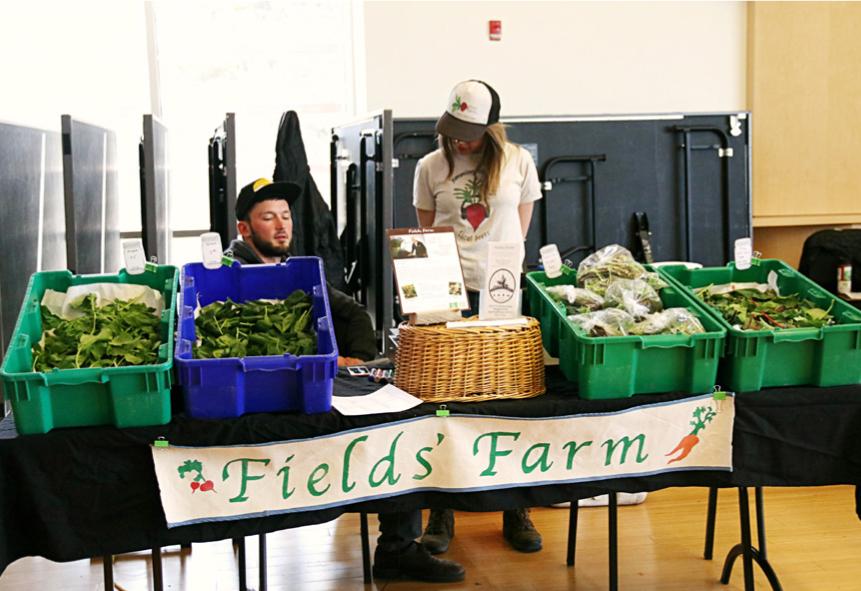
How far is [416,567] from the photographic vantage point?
10.1 ft

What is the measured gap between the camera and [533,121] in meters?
5.24

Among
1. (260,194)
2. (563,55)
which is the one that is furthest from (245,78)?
(260,194)

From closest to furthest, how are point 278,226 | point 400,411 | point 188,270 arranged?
point 400,411, point 188,270, point 278,226

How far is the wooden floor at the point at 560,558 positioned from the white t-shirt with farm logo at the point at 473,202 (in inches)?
35.7

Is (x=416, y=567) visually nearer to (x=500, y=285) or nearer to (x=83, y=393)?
(x=500, y=285)

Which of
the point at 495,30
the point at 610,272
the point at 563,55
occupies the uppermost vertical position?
the point at 495,30

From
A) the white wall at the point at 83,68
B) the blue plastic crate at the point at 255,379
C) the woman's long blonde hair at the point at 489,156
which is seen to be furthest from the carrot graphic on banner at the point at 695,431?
the white wall at the point at 83,68

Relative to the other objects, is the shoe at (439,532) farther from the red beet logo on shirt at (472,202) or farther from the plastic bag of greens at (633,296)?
the plastic bag of greens at (633,296)

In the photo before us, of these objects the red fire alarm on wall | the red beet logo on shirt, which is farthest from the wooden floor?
the red fire alarm on wall

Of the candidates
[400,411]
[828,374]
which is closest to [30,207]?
[400,411]

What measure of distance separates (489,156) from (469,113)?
Result: 8.9 inches

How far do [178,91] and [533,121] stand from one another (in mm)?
1952

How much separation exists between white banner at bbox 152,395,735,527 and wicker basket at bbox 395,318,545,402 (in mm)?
69

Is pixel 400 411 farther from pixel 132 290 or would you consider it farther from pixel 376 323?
pixel 376 323
